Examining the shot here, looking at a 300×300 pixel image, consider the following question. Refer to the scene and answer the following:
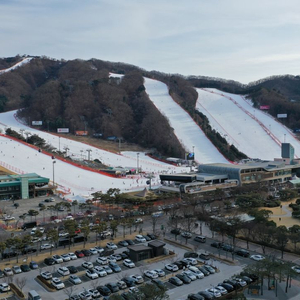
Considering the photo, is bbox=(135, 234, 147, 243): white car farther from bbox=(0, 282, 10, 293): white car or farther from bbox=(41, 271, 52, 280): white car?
bbox=(0, 282, 10, 293): white car

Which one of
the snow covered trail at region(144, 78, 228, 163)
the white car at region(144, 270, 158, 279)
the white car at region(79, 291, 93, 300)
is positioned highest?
the snow covered trail at region(144, 78, 228, 163)

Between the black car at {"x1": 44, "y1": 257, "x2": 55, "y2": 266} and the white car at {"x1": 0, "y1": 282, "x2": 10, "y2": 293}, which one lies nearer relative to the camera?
the white car at {"x1": 0, "y1": 282, "x2": 10, "y2": 293}

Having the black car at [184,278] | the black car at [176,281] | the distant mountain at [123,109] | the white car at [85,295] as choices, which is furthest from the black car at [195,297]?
the distant mountain at [123,109]

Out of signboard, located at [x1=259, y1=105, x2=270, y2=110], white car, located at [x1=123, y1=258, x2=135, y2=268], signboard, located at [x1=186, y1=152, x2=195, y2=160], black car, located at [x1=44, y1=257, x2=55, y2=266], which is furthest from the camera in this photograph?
signboard, located at [x1=259, y1=105, x2=270, y2=110]

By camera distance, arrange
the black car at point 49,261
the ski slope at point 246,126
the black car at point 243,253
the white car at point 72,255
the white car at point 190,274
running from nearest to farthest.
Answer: the white car at point 190,274 → the black car at point 49,261 → the white car at point 72,255 → the black car at point 243,253 → the ski slope at point 246,126

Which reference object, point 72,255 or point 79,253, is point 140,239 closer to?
point 79,253

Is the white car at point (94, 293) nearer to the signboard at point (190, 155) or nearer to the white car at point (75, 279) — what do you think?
the white car at point (75, 279)

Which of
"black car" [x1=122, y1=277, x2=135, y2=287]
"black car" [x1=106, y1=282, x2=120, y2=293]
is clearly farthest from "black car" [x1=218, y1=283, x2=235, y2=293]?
"black car" [x1=106, y1=282, x2=120, y2=293]
